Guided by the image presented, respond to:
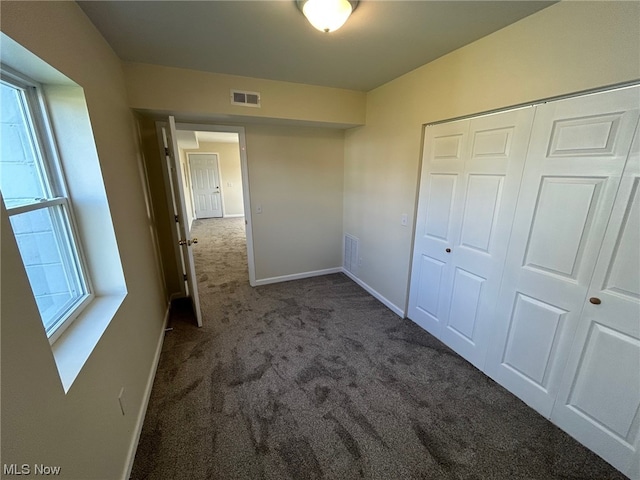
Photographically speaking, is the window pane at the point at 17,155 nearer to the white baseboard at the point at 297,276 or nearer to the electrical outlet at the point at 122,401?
the electrical outlet at the point at 122,401

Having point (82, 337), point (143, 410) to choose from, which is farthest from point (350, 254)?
point (82, 337)

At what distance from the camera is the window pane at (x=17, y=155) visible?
105 cm

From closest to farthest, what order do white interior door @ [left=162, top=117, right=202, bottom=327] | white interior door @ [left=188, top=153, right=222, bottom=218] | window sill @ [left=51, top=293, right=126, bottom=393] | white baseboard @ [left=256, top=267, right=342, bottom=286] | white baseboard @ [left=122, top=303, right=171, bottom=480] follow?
1. window sill @ [left=51, top=293, right=126, bottom=393]
2. white baseboard @ [left=122, top=303, right=171, bottom=480]
3. white interior door @ [left=162, top=117, right=202, bottom=327]
4. white baseboard @ [left=256, top=267, right=342, bottom=286]
5. white interior door @ [left=188, top=153, right=222, bottom=218]

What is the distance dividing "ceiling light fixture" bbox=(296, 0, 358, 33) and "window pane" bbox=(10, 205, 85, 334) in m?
1.66

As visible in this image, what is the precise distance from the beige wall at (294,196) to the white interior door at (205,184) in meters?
5.61

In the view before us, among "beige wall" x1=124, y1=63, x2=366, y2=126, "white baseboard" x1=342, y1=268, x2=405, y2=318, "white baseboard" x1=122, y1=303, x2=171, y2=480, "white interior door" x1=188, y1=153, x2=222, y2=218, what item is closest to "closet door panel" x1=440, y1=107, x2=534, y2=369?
"white baseboard" x1=342, y1=268, x2=405, y2=318

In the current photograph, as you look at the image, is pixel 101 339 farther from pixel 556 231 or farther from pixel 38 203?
pixel 556 231

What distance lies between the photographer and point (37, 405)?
30.2 inches

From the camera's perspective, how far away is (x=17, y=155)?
1.13m

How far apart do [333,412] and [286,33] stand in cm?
254

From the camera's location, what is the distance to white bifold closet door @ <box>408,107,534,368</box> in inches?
68.7

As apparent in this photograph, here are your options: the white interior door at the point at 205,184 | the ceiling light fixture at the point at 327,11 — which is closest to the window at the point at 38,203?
the ceiling light fixture at the point at 327,11

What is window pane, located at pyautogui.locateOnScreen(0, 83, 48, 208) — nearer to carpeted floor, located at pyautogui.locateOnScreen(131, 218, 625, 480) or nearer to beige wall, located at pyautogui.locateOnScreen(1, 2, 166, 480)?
beige wall, located at pyautogui.locateOnScreen(1, 2, 166, 480)

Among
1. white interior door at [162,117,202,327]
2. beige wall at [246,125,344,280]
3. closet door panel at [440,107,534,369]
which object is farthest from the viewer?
beige wall at [246,125,344,280]
